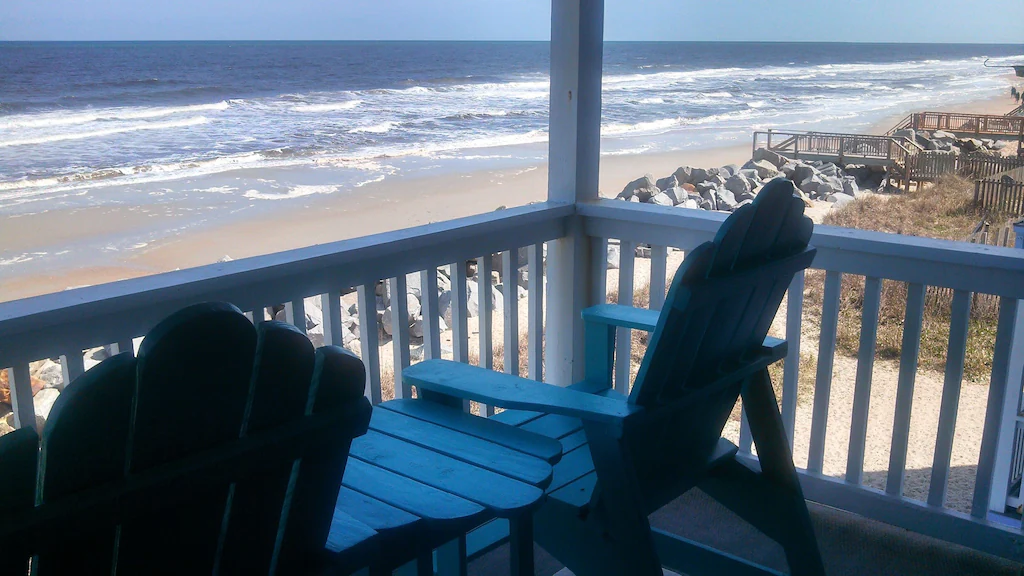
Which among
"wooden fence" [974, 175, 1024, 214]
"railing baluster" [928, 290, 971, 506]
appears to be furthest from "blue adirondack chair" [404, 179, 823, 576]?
"wooden fence" [974, 175, 1024, 214]

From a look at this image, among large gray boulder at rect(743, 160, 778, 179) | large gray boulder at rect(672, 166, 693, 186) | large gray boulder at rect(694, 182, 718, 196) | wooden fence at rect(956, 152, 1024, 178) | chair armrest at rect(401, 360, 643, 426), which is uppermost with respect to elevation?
wooden fence at rect(956, 152, 1024, 178)

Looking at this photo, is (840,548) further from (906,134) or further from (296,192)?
(296,192)

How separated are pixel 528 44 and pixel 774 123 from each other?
93.8 feet

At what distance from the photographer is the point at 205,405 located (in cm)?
91

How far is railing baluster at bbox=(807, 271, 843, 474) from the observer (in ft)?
7.83

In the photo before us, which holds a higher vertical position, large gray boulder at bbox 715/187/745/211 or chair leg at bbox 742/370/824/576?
chair leg at bbox 742/370/824/576

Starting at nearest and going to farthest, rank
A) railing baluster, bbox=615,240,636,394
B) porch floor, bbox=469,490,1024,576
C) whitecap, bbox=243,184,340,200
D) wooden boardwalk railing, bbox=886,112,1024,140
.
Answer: porch floor, bbox=469,490,1024,576 → railing baluster, bbox=615,240,636,394 → wooden boardwalk railing, bbox=886,112,1024,140 → whitecap, bbox=243,184,340,200

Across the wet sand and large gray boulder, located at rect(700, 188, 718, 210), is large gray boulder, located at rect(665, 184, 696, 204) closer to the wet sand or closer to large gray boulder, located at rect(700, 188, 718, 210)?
large gray boulder, located at rect(700, 188, 718, 210)

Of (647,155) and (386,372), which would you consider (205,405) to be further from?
(647,155)

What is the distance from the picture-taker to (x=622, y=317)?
6.81 feet

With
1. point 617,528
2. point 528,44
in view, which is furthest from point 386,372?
point 528,44

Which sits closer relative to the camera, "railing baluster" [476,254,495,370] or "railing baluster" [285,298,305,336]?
"railing baluster" [285,298,305,336]

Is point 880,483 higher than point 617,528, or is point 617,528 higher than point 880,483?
point 617,528

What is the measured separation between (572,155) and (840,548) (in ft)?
4.74
